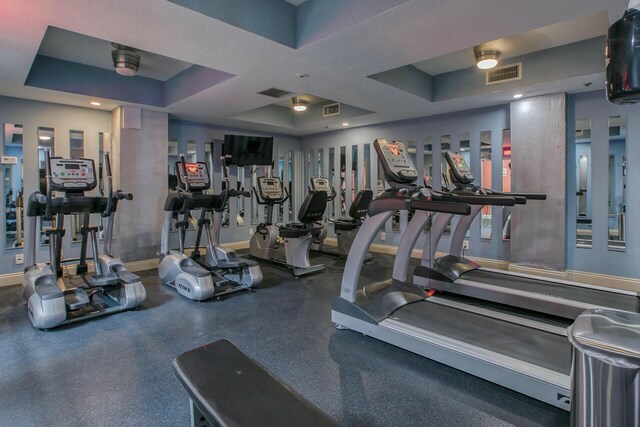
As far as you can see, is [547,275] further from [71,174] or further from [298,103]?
[71,174]

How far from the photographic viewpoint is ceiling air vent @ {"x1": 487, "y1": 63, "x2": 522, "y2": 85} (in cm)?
451

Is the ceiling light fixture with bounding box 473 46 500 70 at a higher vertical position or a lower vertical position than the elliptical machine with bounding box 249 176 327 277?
higher

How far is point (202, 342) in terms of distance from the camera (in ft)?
9.79

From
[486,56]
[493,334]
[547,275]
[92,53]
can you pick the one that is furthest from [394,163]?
[92,53]

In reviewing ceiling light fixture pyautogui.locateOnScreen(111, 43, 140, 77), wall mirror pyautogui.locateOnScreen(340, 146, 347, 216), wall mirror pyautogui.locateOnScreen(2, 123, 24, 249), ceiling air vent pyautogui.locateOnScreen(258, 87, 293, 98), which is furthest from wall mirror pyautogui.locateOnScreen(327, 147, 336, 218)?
wall mirror pyautogui.locateOnScreen(2, 123, 24, 249)

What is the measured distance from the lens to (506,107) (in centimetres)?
539

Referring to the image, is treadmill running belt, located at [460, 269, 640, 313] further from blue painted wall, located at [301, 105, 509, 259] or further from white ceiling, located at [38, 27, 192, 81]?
white ceiling, located at [38, 27, 192, 81]

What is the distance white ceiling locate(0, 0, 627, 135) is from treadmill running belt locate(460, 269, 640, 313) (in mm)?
2477

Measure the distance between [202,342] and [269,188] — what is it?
3349mm

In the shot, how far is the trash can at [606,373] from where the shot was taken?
799 mm

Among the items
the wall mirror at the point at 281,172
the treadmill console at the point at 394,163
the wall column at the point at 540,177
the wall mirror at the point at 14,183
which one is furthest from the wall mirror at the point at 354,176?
the wall mirror at the point at 14,183

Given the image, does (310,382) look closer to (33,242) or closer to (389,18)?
(389,18)

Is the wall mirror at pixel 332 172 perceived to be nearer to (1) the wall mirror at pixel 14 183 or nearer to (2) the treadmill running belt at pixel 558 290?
(2) the treadmill running belt at pixel 558 290

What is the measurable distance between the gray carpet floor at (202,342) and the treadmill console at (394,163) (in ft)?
4.93
